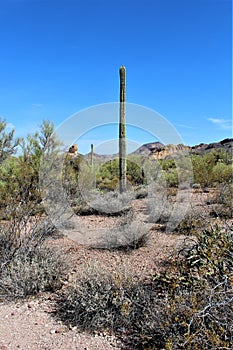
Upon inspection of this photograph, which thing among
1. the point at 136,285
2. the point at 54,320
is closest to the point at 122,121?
the point at 136,285

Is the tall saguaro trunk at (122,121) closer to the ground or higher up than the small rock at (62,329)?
higher up

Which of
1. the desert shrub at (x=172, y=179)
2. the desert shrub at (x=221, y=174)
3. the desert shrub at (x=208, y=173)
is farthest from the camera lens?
the desert shrub at (x=172, y=179)

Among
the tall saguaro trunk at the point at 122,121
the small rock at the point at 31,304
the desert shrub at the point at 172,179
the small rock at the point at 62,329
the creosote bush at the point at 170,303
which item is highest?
the tall saguaro trunk at the point at 122,121

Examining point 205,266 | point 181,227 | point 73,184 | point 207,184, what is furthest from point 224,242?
point 207,184

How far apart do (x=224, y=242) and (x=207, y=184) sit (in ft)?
35.9

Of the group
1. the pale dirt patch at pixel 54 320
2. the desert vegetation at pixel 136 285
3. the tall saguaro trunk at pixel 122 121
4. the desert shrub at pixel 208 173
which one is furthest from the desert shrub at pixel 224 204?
the desert shrub at pixel 208 173

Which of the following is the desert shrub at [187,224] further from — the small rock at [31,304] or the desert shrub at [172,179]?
the desert shrub at [172,179]

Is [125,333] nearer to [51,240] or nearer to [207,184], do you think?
[51,240]

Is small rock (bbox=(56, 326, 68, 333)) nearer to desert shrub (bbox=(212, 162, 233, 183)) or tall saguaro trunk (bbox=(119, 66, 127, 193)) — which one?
tall saguaro trunk (bbox=(119, 66, 127, 193))

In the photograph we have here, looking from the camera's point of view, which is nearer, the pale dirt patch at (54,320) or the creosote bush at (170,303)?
the creosote bush at (170,303)

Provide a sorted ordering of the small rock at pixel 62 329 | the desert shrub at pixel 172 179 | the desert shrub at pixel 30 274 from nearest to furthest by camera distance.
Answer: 1. the small rock at pixel 62 329
2. the desert shrub at pixel 30 274
3. the desert shrub at pixel 172 179

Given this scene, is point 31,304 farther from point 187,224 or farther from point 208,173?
point 208,173

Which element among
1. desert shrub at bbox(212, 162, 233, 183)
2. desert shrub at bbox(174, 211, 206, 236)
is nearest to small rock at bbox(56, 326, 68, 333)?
desert shrub at bbox(174, 211, 206, 236)

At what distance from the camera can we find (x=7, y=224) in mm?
5426
